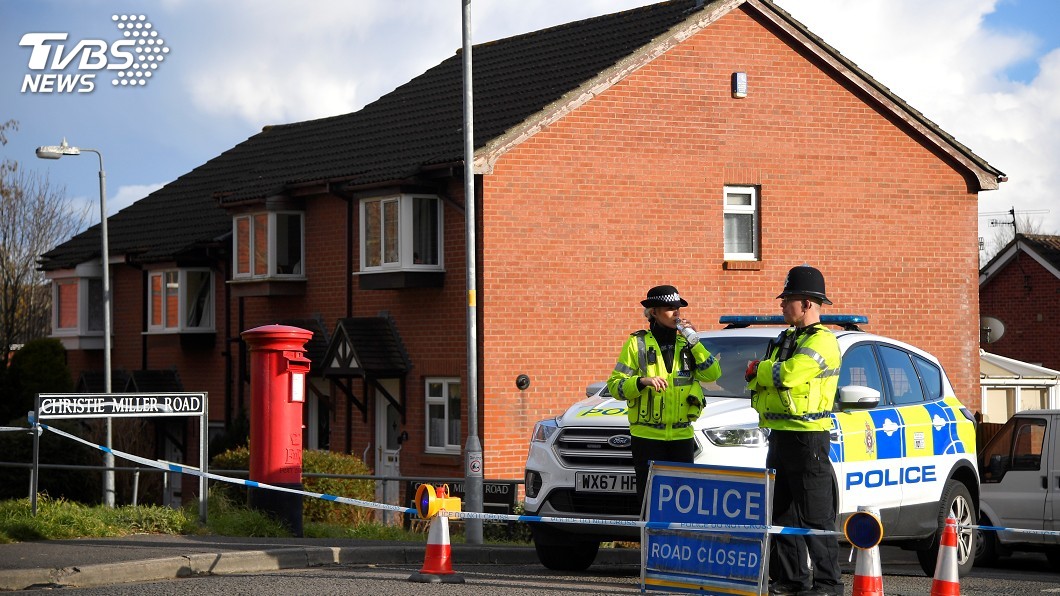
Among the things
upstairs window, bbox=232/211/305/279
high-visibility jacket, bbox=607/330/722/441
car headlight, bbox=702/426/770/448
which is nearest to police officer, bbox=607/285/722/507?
high-visibility jacket, bbox=607/330/722/441

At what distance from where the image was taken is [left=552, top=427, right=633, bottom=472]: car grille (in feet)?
35.2

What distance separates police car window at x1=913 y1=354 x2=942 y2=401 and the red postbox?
17.9 feet

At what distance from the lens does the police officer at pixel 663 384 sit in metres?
10.1

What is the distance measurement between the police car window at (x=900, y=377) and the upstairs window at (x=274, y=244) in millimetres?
17694

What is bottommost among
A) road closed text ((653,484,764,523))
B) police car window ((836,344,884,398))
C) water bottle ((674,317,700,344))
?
road closed text ((653,484,764,523))

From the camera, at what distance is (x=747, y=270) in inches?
1001

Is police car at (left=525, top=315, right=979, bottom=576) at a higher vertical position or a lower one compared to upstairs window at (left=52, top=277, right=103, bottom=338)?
lower

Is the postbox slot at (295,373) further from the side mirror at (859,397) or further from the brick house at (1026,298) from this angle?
the brick house at (1026,298)

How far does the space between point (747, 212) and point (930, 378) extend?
13672 millimetres

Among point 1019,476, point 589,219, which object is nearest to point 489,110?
point 589,219

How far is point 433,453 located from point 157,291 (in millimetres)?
10864

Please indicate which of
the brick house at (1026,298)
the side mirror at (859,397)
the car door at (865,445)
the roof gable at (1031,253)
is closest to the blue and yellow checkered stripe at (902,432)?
the car door at (865,445)

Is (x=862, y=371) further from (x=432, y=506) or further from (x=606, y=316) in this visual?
(x=606, y=316)

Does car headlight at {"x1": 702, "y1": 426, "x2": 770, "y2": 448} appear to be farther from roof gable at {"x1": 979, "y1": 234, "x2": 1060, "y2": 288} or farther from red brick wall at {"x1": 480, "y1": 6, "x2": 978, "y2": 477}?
roof gable at {"x1": 979, "y1": 234, "x2": 1060, "y2": 288}
